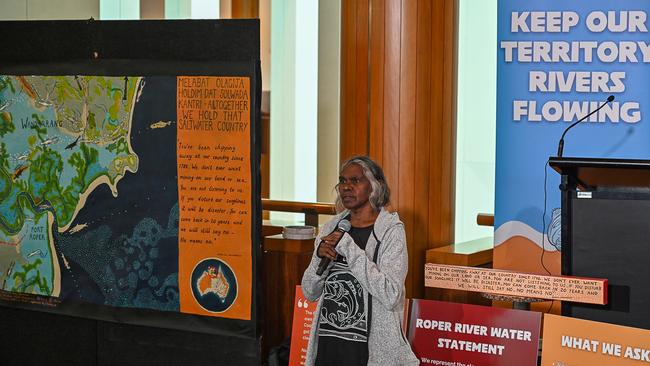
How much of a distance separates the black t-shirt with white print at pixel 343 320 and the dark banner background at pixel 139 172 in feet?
2.09

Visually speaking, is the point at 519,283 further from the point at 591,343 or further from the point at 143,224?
the point at 143,224

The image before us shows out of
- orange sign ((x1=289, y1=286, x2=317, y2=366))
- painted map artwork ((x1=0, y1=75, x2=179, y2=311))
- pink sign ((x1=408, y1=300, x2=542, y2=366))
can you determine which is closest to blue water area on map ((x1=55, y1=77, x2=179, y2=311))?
painted map artwork ((x1=0, y1=75, x2=179, y2=311))

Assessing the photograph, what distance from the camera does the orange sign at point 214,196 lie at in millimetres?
4340

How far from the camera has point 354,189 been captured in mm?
3834

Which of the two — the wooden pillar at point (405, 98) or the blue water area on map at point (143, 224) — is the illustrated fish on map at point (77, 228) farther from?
the wooden pillar at point (405, 98)

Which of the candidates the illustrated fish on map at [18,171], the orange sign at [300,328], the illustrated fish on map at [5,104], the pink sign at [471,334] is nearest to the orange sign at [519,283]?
the pink sign at [471,334]

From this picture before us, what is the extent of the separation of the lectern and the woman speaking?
72cm

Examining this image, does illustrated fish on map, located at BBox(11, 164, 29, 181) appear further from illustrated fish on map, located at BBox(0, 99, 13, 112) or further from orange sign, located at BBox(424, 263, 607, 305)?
orange sign, located at BBox(424, 263, 607, 305)

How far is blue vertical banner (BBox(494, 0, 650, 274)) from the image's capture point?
4570mm

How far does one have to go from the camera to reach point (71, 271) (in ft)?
15.5

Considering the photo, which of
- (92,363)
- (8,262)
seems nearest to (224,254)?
(92,363)

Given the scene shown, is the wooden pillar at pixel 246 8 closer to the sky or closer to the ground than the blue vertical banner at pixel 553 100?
closer to the sky

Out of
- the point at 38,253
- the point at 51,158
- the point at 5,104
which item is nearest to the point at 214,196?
the point at 51,158

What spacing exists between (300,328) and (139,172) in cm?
111
